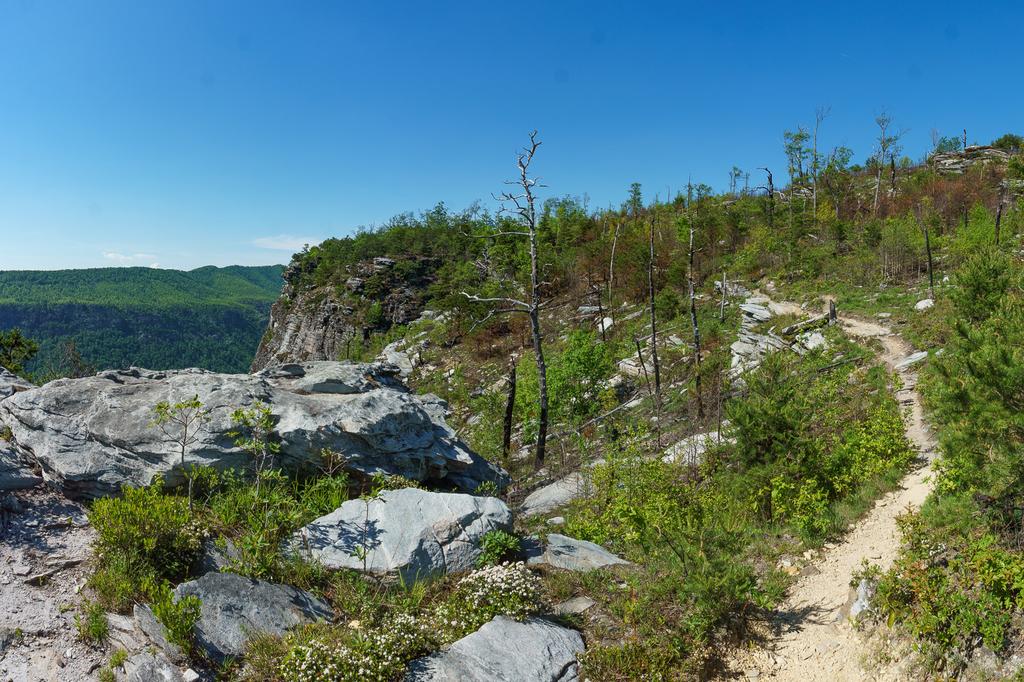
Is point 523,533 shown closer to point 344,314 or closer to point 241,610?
point 241,610

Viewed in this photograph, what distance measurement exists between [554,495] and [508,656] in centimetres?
680

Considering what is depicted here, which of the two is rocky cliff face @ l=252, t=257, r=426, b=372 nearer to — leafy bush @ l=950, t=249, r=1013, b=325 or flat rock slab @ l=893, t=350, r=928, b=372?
flat rock slab @ l=893, t=350, r=928, b=372

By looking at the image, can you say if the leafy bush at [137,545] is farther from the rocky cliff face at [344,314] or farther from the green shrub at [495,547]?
the rocky cliff face at [344,314]

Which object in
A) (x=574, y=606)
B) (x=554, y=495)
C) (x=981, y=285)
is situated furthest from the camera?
(x=981, y=285)

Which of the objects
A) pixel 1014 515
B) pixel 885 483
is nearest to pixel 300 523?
pixel 1014 515

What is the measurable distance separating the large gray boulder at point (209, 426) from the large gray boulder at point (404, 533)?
1316 millimetres

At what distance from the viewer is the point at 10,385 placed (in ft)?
30.0

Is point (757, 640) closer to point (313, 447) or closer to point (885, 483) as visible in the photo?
point (885, 483)

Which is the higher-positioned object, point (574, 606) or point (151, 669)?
point (151, 669)

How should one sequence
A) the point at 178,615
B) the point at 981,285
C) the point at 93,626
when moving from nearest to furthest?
the point at 178,615
the point at 93,626
the point at 981,285

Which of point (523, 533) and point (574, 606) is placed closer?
point (574, 606)

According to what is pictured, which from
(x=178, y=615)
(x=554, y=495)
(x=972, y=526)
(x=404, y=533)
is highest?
(x=972, y=526)

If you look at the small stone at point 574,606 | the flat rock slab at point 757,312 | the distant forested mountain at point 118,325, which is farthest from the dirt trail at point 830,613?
the distant forested mountain at point 118,325

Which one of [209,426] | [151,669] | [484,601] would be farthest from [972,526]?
[209,426]
